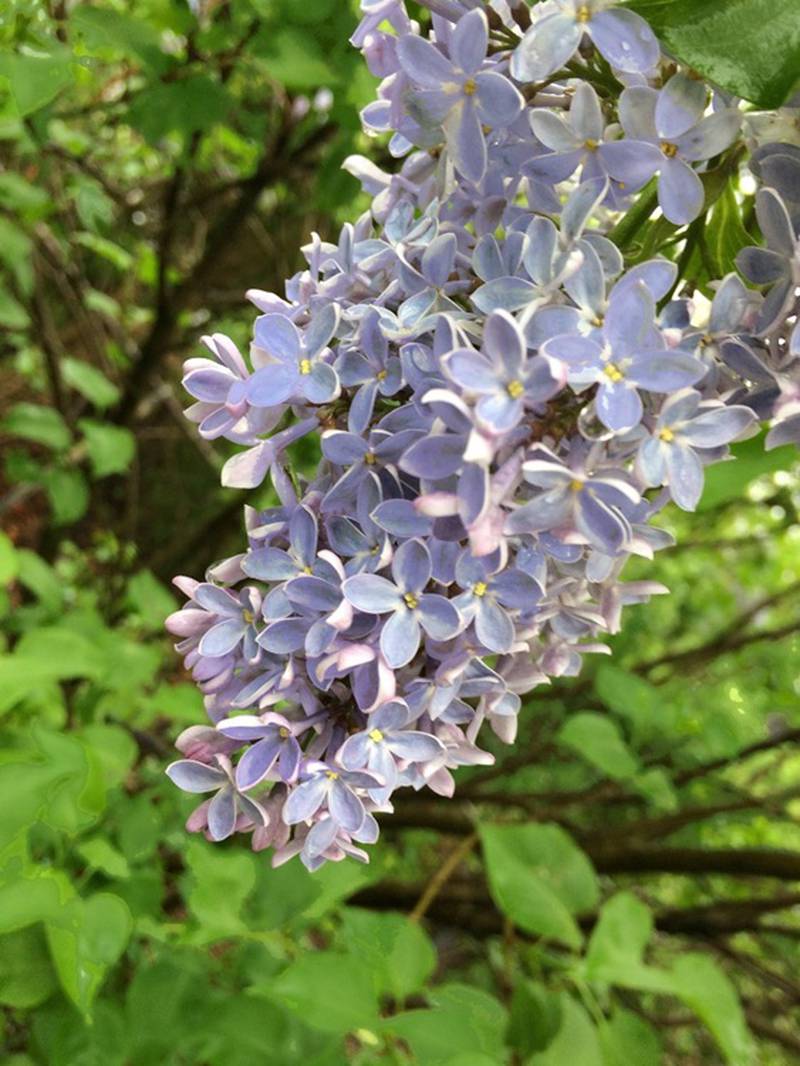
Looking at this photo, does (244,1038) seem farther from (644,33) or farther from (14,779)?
(644,33)

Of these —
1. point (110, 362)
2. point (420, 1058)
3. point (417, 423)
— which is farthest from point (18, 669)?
point (110, 362)

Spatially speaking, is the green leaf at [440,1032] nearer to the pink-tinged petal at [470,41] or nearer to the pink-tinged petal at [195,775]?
the pink-tinged petal at [195,775]

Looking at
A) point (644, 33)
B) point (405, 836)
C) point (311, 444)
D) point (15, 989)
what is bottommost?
point (405, 836)

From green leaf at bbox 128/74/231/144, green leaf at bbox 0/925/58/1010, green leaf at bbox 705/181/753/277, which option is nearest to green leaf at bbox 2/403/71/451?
green leaf at bbox 128/74/231/144

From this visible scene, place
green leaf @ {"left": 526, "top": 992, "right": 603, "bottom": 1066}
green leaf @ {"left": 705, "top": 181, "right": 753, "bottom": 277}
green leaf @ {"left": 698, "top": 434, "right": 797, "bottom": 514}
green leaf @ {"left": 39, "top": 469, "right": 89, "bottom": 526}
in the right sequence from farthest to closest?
1. green leaf @ {"left": 39, "top": 469, "right": 89, "bottom": 526}
2. green leaf @ {"left": 526, "top": 992, "right": 603, "bottom": 1066}
3. green leaf @ {"left": 698, "top": 434, "right": 797, "bottom": 514}
4. green leaf @ {"left": 705, "top": 181, "right": 753, "bottom": 277}

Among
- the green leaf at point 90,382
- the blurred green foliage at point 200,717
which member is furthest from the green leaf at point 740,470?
the green leaf at point 90,382

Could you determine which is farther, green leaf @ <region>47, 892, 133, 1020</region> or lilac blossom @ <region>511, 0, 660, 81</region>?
green leaf @ <region>47, 892, 133, 1020</region>

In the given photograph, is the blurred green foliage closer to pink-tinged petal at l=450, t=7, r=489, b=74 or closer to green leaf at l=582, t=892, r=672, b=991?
green leaf at l=582, t=892, r=672, b=991
